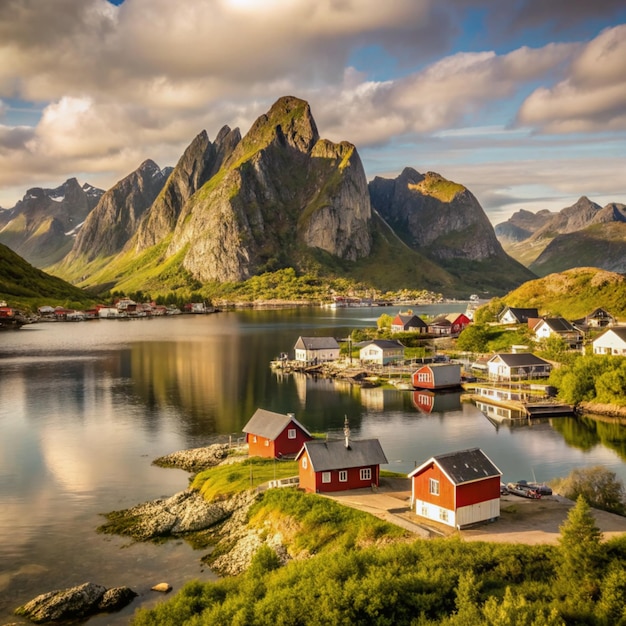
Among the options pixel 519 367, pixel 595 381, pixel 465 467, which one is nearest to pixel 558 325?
pixel 519 367

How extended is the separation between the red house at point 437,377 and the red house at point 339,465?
44.9 meters

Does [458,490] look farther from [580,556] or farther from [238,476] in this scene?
[238,476]

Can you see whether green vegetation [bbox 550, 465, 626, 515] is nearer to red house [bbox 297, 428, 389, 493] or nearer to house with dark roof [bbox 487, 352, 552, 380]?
red house [bbox 297, 428, 389, 493]

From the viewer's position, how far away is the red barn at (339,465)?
128 ft

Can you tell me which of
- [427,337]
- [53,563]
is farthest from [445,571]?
[427,337]

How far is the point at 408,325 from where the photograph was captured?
130 metres

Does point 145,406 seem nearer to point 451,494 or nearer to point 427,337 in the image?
point 451,494

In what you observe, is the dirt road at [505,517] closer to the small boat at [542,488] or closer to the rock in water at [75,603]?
the small boat at [542,488]

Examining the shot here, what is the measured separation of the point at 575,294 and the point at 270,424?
11491cm

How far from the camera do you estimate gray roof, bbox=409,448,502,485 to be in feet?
110

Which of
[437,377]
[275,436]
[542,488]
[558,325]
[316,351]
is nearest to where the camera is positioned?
[542,488]

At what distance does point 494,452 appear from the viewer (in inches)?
2132

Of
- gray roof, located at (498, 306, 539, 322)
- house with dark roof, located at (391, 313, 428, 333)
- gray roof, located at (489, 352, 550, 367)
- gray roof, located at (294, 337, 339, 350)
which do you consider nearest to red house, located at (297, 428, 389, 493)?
gray roof, located at (489, 352, 550, 367)

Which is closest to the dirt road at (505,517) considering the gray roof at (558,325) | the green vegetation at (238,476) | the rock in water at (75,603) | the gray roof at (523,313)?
the green vegetation at (238,476)
